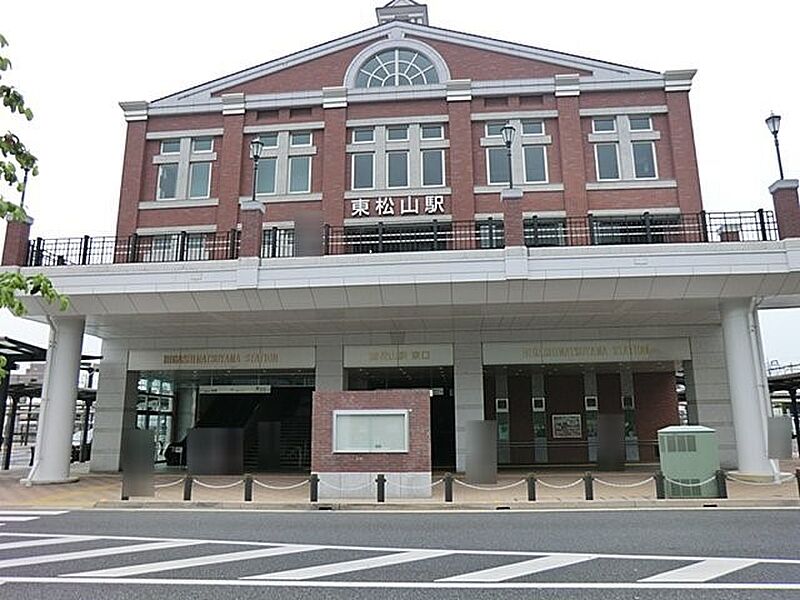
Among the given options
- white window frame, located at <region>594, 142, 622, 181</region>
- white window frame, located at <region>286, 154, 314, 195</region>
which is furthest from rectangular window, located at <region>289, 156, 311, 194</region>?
white window frame, located at <region>594, 142, 622, 181</region>

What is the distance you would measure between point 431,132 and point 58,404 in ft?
56.2

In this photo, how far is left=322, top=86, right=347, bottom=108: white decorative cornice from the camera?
92.2ft

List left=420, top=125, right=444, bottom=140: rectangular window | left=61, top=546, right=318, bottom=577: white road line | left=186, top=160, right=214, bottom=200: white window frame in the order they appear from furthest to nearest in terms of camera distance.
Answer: left=186, top=160, right=214, bottom=200: white window frame < left=420, top=125, right=444, bottom=140: rectangular window < left=61, top=546, right=318, bottom=577: white road line

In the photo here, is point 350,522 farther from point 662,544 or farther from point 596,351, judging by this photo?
point 596,351

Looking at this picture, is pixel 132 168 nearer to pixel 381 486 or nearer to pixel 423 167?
pixel 423 167

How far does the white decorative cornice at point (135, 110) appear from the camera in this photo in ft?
95.3

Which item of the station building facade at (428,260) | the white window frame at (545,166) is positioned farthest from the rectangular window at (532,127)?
the white window frame at (545,166)

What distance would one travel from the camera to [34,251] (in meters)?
21.1

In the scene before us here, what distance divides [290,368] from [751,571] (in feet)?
60.3

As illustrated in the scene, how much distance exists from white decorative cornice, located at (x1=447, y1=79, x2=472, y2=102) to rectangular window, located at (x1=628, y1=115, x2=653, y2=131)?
659 centimetres

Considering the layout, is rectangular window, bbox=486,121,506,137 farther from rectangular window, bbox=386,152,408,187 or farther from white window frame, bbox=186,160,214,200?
white window frame, bbox=186,160,214,200

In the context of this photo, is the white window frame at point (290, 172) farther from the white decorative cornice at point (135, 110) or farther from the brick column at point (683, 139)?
the brick column at point (683, 139)

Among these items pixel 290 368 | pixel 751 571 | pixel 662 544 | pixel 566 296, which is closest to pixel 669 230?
pixel 566 296

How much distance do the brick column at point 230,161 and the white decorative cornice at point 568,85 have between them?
13.1 m
